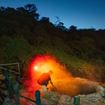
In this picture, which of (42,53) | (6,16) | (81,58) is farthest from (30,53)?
(6,16)

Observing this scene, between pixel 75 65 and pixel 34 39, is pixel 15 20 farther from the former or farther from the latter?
pixel 75 65

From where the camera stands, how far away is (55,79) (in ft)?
64.5

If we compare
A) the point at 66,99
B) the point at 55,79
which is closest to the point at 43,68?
the point at 55,79

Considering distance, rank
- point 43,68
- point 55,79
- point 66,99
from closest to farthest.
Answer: point 66,99, point 55,79, point 43,68

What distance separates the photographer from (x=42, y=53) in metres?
21.5

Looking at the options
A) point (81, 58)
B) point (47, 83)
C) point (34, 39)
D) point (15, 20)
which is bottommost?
point (47, 83)

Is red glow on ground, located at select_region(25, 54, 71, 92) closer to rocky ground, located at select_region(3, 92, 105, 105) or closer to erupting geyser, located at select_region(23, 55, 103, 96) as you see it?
erupting geyser, located at select_region(23, 55, 103, 96)

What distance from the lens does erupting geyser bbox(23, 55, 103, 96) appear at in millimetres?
17609

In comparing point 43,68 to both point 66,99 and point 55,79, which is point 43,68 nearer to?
point 55,79

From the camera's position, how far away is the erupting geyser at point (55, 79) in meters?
17.6

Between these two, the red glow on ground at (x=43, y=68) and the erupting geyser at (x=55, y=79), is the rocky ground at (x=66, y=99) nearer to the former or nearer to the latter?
the erupting geyser at (x=55, y=79)

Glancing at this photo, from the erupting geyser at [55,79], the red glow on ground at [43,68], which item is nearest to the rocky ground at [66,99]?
the erupting geyser at [55,79]

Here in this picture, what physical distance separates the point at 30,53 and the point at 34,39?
13.9 feet

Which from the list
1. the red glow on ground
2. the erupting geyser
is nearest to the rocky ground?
the erupting geyser
